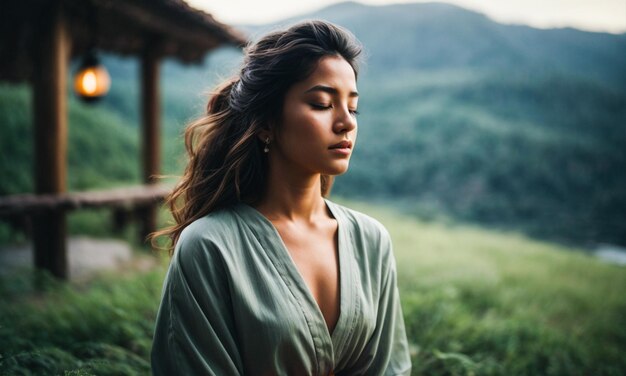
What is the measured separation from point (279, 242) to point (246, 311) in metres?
0.27

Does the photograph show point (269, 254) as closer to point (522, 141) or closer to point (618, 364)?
point (618, 364)

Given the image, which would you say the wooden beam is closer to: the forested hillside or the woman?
the woman

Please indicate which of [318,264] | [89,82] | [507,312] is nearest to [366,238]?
[318,264]

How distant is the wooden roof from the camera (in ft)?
15.9

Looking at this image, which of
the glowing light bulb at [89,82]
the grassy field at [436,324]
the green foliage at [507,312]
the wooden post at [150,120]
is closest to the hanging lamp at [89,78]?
the glowing light bulb at [89,82]

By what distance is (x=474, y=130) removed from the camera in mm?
27016

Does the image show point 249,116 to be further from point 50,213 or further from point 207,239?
point 50,213

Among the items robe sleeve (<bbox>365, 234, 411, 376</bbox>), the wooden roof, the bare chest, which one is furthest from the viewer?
the wooden roof

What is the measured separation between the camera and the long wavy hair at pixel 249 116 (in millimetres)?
1596

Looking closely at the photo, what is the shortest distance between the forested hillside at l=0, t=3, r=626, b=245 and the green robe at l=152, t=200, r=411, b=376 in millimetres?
10078

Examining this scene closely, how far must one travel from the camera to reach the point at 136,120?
71.7 ft

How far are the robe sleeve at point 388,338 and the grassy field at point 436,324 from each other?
1.20m

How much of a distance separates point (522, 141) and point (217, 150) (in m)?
27.0

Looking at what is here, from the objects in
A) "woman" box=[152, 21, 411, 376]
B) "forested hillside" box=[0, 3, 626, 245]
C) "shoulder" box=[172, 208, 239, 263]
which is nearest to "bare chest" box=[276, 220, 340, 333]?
"woman" box=[152, 21, 411, 376]
